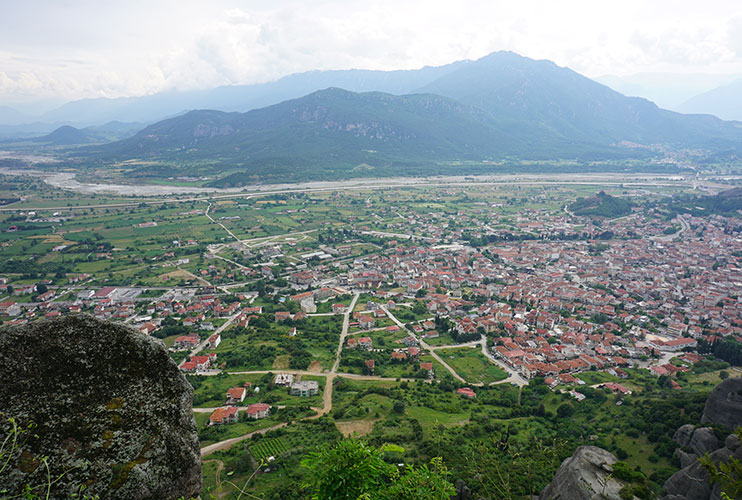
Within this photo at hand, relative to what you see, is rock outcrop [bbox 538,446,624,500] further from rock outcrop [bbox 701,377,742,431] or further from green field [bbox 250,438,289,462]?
green field [bbox 250,438,289,462]

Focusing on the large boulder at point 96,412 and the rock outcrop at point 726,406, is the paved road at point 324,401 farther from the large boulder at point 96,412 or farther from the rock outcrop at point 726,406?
the rock outcrop at point 726,406

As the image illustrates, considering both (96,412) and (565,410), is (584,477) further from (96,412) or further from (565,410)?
(96,412)

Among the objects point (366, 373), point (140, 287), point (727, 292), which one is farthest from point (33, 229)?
point (727, 292)

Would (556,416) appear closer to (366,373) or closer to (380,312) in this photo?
(366,373)

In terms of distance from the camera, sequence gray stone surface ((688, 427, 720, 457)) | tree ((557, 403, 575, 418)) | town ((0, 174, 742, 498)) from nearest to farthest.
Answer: gray stone surface ((688, 427, 720, 457)) < tree ((557, 403, 575, 418)) < town ((0, 174, 742, 498))

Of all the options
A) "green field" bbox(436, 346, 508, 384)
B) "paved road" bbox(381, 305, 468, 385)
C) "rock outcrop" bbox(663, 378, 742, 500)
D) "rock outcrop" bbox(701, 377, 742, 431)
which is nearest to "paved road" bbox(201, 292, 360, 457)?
"paved road" bbox(381, 305, 468, 385)
